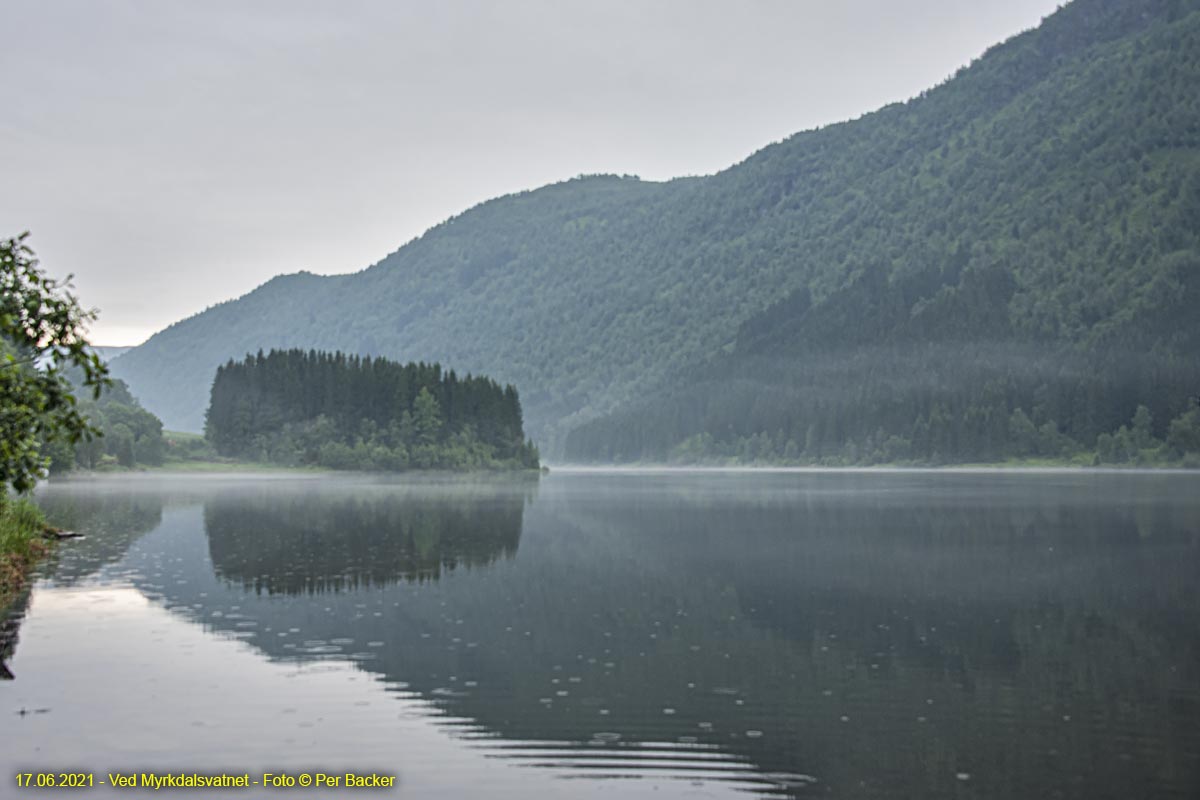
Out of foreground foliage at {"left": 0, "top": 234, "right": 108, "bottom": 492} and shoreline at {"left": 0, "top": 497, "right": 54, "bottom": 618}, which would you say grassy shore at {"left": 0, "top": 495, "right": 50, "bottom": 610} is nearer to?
shoreline at {"left": 0, "top": 497, "right": 54, "bottom": 618}

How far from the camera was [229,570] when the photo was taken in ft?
139

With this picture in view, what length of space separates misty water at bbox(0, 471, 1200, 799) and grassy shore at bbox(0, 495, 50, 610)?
1.16 meters

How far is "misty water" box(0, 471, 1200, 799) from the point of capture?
1761cm

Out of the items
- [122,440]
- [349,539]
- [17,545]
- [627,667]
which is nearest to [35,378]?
[627,667]

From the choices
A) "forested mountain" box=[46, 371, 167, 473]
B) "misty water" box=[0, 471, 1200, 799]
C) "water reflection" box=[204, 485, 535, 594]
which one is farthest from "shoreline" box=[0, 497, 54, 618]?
"forested mountain" box=[46, 371, 167, 473]

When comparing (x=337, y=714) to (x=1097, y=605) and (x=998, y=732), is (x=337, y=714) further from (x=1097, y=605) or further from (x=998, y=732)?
(x=1097, y=605)

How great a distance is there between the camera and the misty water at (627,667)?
57.8ft

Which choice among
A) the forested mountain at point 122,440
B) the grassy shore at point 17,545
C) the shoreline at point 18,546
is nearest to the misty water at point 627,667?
the shoreline at point 18,546

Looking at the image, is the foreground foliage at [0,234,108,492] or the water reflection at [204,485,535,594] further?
the water reflection at [204,485,535,594]

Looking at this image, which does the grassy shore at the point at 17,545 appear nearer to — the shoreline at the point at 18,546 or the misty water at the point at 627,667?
the shoreline at the point at 18,546

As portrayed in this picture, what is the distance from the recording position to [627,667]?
80.8 feet

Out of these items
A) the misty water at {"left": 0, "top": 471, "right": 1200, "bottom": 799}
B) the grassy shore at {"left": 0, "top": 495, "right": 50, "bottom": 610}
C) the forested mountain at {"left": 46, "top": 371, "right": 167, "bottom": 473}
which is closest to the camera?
the misty water at {"left": 0, "top": 471, "right": 1200, "bottom": 799}

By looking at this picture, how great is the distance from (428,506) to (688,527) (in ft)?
91.8

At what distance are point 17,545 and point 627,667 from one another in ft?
90.6
